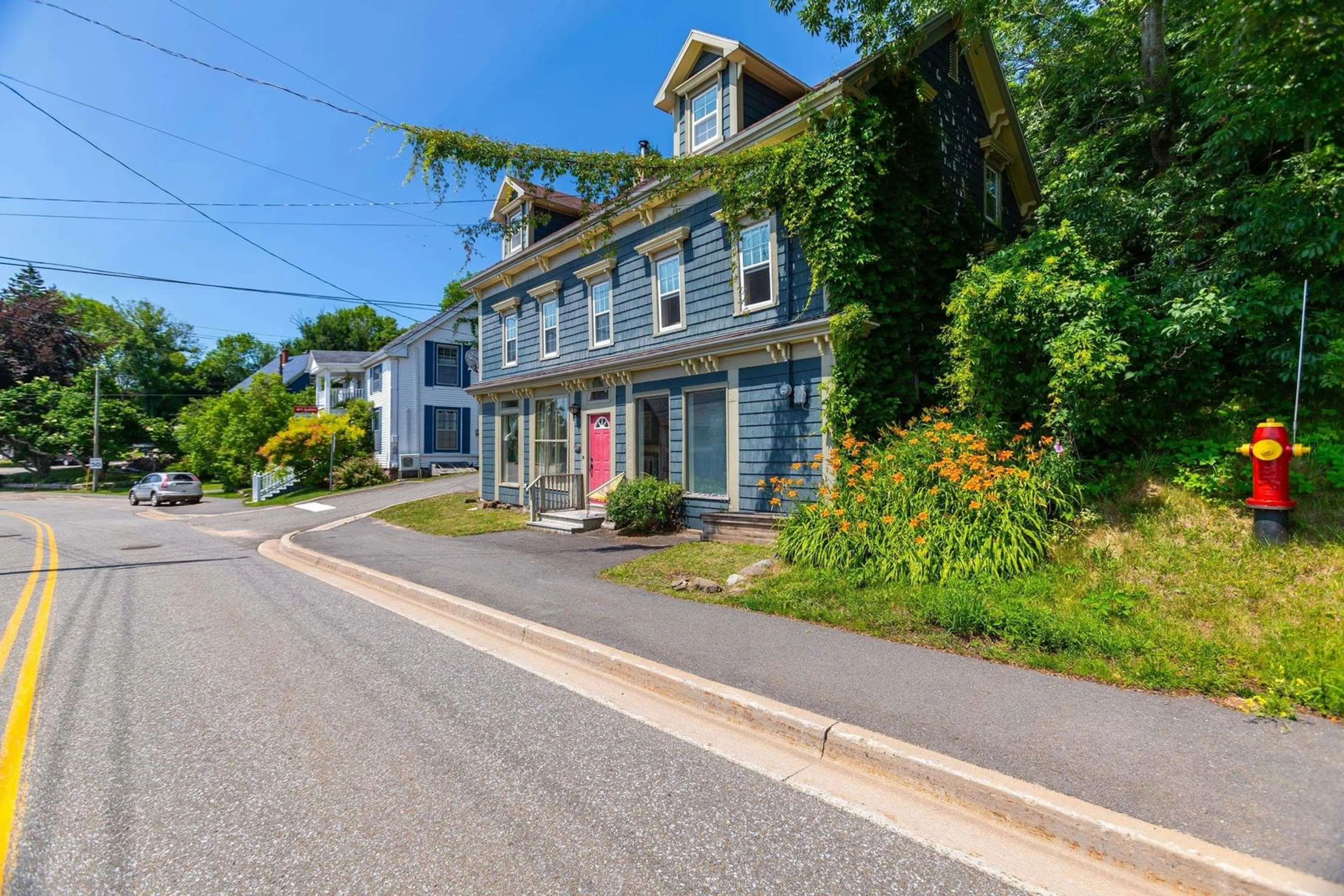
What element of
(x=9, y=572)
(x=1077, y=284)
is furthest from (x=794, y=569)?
(x=9, y=572)

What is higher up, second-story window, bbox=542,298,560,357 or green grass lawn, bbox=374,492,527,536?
second-story window, bbox=542,298,560,357

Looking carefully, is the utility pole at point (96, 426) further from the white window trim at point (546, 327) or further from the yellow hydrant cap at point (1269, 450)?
the yellow hydrant cap at point (1269, 450)

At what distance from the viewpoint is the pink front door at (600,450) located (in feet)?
50.5

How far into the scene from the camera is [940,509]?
311 inches

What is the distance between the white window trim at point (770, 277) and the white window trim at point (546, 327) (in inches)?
257

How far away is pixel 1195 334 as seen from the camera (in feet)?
25.2

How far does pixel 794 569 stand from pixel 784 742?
14.3 feet

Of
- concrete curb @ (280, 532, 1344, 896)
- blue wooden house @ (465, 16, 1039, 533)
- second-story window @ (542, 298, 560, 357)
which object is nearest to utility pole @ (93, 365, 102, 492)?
blue wooden house @ (465, 16, 1039, 533)

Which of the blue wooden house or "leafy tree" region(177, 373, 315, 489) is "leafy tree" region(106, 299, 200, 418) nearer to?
"leafy tree" region(177, 373, 315, 489)

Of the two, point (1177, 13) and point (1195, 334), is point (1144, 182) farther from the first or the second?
point (1195, 334)

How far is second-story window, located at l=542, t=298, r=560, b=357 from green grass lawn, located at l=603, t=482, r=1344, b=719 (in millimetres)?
11512

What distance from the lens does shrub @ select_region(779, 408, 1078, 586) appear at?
721 centimetres

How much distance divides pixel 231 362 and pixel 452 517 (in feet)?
233

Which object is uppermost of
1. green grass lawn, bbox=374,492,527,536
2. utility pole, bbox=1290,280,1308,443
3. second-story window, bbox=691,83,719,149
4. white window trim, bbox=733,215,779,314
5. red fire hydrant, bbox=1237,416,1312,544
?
second-story window, bbox=691,83,719,149
